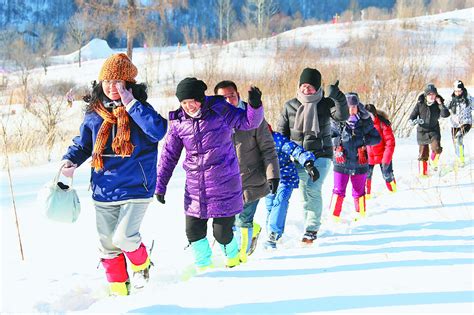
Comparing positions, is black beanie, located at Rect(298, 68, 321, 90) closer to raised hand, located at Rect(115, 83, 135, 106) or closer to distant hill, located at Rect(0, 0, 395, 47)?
raised hand, located at Rect(115, 83, 135, 106)

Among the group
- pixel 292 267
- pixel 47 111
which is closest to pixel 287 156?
pixel 292 267

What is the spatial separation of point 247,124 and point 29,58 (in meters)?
37.1

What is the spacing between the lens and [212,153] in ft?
10.9

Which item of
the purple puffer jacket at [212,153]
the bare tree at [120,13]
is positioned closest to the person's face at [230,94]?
the purple puffer jacket at [212,153]

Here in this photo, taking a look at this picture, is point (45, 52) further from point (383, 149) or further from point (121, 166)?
point (121, 166)

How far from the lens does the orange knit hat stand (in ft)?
10.2

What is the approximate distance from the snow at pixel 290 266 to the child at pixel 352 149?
35 centimetres

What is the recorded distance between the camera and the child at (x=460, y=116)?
8.62m

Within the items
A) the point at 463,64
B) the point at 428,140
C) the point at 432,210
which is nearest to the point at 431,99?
the point at 428,140

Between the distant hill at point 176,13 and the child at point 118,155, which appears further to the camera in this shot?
the distant hill at point 176,13

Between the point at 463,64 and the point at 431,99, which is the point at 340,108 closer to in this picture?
the point at 431,99

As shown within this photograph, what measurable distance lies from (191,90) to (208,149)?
0.40 m

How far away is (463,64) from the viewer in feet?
73.1

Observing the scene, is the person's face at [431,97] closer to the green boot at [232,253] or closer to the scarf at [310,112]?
the scarf at [310,112]
